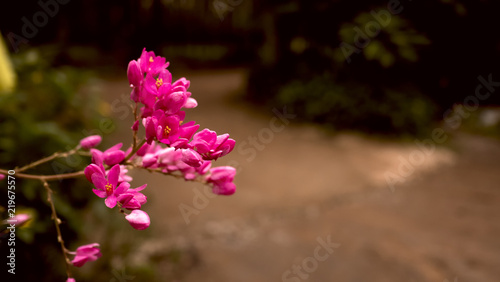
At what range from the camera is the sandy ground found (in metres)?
2.71

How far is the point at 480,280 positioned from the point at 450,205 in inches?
56.0

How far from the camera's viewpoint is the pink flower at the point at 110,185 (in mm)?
590

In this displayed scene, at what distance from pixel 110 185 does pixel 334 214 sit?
3189 mm

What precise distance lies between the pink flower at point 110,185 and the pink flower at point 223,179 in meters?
0.18

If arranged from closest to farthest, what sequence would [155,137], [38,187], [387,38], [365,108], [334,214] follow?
[155,137], [38,187], [334,214], [387,38], [365,108]

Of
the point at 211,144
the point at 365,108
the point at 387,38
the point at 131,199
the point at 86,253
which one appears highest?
the point at 387,38

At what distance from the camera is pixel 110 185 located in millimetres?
609

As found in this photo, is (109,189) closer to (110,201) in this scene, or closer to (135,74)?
(110,201)

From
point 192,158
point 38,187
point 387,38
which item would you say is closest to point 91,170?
point 192,158

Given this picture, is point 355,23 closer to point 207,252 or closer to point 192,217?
point 192,217

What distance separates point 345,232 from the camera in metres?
3.19

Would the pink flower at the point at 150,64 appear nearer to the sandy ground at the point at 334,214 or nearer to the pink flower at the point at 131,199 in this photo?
the pink flower at the point at 131,199

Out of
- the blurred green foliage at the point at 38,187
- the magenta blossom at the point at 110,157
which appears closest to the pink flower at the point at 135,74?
the magenta blossom at the point at 110,157

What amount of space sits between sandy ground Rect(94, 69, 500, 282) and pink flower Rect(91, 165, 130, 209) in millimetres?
2149
